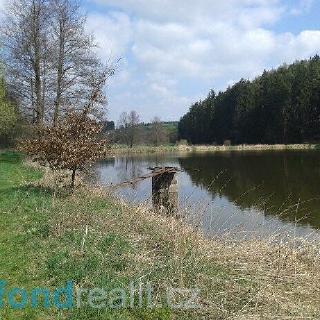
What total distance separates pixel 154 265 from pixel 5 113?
27482mm

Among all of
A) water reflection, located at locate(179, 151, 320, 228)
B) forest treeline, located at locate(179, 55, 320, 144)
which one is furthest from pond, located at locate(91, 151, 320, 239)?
forest treeline, located at locate(179, 55, 320, 144)

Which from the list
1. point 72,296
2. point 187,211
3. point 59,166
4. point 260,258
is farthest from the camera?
point 59,166

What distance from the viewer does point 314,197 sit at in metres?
19.3

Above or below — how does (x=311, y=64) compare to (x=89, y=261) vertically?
above

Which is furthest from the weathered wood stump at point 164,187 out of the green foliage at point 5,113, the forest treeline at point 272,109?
the forest treeline at point 272,109

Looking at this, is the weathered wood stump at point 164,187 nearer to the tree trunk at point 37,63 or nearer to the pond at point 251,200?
the pond at point 251,200

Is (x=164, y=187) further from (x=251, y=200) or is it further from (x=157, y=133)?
(x=157, y=133)

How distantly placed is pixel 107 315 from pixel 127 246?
2317mm

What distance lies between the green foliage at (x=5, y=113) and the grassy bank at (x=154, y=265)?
2298 cm

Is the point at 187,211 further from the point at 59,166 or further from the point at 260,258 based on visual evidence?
the point at 59,166

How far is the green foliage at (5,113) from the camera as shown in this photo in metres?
31.5

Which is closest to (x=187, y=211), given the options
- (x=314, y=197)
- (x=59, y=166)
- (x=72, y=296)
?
(x=72, y=296)

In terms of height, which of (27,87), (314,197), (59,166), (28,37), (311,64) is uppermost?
(311,64)

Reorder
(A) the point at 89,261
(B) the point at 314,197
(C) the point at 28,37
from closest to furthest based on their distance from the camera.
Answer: (A) the point at 89,261 < (B) the point at 314,197 < (C) the point at 28,37
